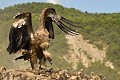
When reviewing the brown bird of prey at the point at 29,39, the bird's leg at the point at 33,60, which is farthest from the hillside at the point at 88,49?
the bird's leg at the point at 33,60

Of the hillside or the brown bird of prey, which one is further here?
the hillside

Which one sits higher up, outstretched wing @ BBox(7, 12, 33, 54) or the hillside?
outstretched wing @ BBox(7, 12, 33, 54)

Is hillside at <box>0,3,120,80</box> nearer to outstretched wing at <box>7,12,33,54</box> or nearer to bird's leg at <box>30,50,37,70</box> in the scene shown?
outstretched wing at <box>7,12,33,54</box>

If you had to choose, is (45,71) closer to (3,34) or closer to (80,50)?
(80,50)

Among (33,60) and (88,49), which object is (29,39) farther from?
(88,49)

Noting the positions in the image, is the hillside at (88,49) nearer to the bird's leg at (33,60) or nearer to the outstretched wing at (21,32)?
the outstretched wing at (21,32)

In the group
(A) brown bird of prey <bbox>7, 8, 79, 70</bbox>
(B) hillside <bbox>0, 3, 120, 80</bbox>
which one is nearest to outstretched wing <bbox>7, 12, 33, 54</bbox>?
(A) brown bird of prey <bbox>7, 8, 79, 70</bbox>

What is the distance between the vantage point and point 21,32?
1597cm

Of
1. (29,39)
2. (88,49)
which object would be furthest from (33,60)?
(88,49)

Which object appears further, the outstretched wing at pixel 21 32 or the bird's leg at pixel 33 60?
the bird's leg at pixel 33 60

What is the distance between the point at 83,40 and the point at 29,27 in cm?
6547

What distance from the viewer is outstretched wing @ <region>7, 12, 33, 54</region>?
51.4 ft

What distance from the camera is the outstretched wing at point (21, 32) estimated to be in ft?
51.4

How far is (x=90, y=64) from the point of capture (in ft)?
232
